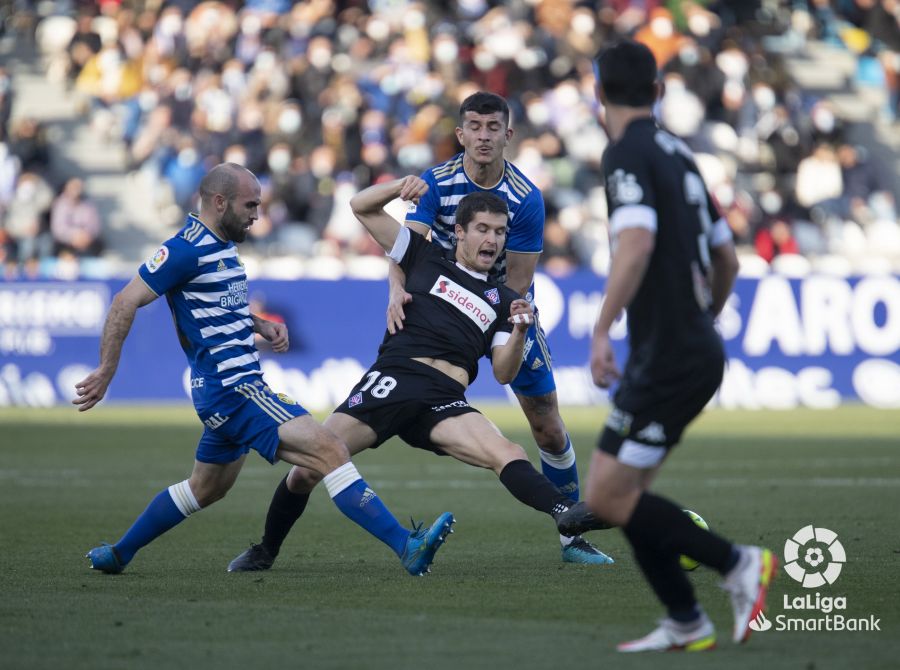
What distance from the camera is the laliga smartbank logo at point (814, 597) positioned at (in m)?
6.16

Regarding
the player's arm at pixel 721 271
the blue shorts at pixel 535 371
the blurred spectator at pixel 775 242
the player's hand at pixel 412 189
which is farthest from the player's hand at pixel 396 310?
the blurred spectator at pixel 775 242

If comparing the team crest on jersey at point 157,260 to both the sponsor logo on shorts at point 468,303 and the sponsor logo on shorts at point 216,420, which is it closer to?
the sponsor logo on shorts at point 216,420

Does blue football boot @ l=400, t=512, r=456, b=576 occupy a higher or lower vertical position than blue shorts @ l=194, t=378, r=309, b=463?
lower

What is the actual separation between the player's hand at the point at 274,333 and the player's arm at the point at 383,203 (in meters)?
0.77

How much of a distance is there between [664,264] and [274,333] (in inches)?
124

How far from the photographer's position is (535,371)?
8.80 metres

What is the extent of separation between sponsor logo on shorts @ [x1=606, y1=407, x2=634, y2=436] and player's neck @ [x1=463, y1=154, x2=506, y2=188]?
3.18 meters

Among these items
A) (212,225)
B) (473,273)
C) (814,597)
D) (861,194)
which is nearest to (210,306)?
(212,225)

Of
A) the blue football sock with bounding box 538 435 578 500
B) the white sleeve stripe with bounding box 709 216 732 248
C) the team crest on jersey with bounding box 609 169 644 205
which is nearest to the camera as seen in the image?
the team crest on jersey with bounding box 609 169 644 205

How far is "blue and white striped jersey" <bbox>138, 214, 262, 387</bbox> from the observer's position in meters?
7.80

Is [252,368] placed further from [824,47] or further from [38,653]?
[824,47]

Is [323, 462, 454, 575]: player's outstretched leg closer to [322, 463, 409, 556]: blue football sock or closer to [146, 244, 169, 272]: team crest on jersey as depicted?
[322, 463, 409, 556]: blue football sock

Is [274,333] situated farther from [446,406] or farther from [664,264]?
[664,264]

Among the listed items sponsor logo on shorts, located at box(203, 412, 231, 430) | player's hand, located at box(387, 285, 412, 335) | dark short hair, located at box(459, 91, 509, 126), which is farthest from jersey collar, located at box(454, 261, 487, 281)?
sponsor logo on shorts, located at box(203, 412, 231, 430)
